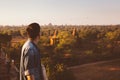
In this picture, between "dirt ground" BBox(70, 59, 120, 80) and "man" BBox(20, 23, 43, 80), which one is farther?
"dirt ground" BBox(70, 59, 120, 80)

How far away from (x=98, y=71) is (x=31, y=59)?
847 inches

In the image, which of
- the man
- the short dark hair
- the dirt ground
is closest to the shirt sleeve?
the man

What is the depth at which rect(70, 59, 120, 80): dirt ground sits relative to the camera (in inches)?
837

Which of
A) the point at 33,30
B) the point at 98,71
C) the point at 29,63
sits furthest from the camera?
the point at 98,71

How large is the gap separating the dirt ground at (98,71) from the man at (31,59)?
683 inches

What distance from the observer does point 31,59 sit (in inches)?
126

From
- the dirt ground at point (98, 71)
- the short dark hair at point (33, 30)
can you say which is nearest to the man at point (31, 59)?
the short dark hair at point (33, 30)

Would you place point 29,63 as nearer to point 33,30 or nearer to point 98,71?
point 33,30

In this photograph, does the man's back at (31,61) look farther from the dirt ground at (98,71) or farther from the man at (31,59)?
the dirt ground at (98,71)

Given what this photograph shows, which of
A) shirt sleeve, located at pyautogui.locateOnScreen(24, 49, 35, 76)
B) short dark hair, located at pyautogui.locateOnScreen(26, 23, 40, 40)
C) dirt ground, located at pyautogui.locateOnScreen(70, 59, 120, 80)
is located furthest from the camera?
dirt ground, located at pyautogui.locateOnScreen(70, 59, 120, 80)

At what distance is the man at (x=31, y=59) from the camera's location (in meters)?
3.20

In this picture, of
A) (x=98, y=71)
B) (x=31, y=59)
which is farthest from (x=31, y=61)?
(x=98, y=71)

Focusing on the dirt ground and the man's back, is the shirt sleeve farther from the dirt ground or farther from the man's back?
the dirt ground

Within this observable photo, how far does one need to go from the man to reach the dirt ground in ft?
56.9
